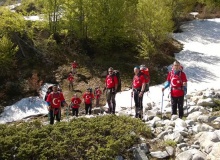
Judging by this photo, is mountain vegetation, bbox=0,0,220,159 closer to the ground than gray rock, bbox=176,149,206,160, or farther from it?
farther from it

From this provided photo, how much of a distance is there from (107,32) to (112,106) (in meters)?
15.8

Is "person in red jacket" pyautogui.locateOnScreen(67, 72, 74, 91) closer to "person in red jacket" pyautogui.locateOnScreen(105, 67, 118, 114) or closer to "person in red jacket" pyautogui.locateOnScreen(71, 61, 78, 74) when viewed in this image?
"person in red jacket" pyautogui.locateOnScreen(71, 61, 78, 74)

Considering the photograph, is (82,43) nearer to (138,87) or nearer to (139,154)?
(138,87)

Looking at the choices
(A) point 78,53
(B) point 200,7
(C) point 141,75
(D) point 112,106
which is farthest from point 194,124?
(B) point 200,7

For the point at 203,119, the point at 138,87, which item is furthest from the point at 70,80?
the point at 203,119

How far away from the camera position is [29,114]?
71.8 ft

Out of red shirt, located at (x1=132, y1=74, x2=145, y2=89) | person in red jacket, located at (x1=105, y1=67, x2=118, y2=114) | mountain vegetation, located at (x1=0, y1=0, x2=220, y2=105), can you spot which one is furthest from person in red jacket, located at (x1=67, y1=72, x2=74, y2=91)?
red shirt, located at (x1=132, y1=74, x2=145, y2=89)

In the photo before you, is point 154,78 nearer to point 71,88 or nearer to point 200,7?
point 71,88

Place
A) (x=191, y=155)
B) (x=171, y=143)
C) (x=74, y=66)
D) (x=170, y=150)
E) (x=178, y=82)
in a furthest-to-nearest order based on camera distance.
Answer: (x=74, y=66) → (x=178, y=82) → (x=171, y=143) → (x=170, y=150) → (x=191, y=155)

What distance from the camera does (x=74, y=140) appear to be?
7.68 meters

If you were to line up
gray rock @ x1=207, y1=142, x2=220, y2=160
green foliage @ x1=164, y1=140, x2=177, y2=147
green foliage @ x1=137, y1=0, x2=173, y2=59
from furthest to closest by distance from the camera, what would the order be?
green foliage @ x1=137, y1=0, x2=173, y2=59 < green foliage @ x1=164, y1=140, x2=177, y2=147 < gray rock @ x1=207, y1=142, x2=220, y2=160

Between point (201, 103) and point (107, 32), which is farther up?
point (107, 32)

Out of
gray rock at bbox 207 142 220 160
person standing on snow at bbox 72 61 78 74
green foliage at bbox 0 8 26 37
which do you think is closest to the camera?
gray rock at bbox 207 142 220 160

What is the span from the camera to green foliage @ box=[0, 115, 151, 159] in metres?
7.29
